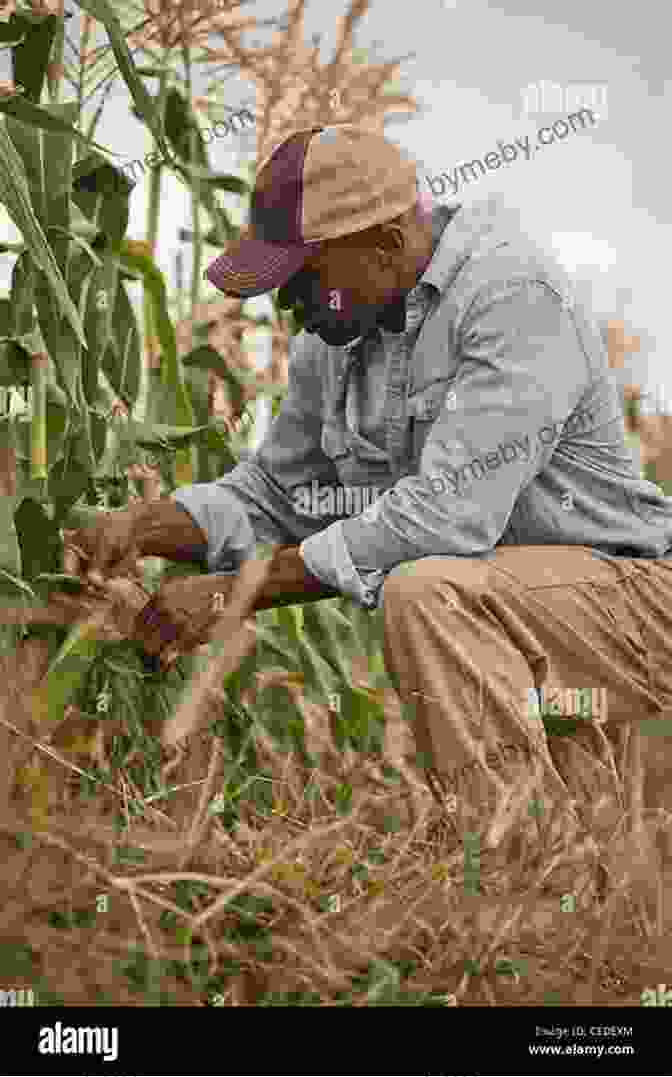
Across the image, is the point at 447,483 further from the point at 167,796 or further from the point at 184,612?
the point at 167,796

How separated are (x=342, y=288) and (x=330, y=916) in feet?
2.11

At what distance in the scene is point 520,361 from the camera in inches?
65.6

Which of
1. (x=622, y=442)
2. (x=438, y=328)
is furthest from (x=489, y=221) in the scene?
(x=622, y=442)

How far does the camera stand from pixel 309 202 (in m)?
1.71

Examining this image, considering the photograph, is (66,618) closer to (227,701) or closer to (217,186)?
(227,701)

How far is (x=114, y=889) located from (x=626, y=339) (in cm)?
156

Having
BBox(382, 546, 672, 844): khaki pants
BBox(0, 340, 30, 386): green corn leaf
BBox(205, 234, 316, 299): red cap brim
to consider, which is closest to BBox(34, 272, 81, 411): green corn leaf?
BBox(0, 340, 30, 386): green corn leaf

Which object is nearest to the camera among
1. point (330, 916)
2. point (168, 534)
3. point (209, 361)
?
point (330, 916)

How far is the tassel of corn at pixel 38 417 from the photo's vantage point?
1724 millimetres

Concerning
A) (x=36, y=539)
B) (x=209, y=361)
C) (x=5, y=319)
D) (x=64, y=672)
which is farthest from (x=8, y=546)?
(x=209, y=361)

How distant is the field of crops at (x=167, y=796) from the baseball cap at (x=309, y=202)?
14 centimetres

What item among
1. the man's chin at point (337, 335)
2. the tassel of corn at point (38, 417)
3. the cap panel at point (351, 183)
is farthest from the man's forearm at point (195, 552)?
the cap panel at point (351, 183)

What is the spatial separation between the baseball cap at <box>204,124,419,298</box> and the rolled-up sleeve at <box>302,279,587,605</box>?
160 millimetres

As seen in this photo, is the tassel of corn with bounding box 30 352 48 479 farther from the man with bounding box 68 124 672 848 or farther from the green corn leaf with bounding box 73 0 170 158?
the green corn leaf with bounding box 73 0 170 158
